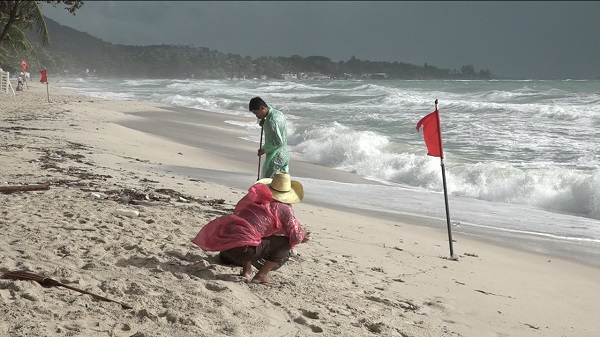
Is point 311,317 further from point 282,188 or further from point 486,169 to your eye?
point 486,169

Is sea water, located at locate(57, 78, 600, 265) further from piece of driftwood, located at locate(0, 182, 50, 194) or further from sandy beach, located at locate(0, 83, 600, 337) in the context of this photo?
piece of driftwood, located at locate(0, 182, 50, 194)

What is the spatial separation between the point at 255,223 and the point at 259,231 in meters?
0.07

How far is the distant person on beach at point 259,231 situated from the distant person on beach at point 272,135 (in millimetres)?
1761

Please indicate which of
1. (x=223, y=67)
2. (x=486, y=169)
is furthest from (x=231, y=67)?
(x=486, y=169)

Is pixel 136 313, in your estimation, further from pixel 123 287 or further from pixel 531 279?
pixel 531 279

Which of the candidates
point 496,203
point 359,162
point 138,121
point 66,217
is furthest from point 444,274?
point 138,121

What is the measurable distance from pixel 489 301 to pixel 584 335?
0.78 metres

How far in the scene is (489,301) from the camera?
5527 millimetres

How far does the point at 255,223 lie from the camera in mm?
4891

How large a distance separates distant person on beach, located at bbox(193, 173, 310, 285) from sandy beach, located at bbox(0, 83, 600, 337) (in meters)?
0.21

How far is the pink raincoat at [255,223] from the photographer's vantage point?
4859mm

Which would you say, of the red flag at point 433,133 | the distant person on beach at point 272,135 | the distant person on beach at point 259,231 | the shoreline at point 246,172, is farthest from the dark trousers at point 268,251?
the shoreline at point 246,172

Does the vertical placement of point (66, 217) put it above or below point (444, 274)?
above

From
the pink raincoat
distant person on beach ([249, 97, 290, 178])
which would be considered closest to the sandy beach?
the pink raincoat
